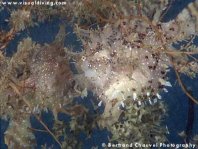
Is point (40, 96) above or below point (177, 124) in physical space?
above

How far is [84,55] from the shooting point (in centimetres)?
128

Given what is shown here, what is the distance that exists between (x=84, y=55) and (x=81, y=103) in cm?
17

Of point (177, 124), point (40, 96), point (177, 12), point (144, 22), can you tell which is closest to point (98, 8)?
point (144, 22)

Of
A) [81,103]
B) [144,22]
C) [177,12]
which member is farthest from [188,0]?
[81,103]

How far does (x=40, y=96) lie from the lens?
1.31 metres

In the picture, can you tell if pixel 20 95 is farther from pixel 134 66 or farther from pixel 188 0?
pixel 188 0

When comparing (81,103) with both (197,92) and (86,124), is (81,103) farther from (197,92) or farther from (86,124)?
(197,92)

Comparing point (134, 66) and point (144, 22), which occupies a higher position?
point (144, 22)

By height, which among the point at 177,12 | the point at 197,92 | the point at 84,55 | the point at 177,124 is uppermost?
the point at 177,12

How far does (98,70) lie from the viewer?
50.0 inches

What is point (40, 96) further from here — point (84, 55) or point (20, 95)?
point (84, 55)

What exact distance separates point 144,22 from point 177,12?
0.11m

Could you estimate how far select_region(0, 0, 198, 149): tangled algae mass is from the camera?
1.25 m

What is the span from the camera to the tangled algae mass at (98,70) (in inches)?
49.1
